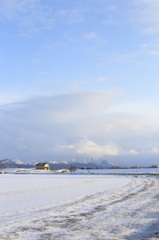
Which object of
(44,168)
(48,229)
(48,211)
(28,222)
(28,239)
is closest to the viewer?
→ (28,239)

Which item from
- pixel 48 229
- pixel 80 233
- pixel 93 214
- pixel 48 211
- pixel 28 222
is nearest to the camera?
pixel 80 233

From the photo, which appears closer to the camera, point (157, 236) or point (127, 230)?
point (157, 236)

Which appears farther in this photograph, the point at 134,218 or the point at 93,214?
the point at 93,214

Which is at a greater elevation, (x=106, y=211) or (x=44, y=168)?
(x=44, y=168)

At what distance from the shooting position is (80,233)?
11805 mm

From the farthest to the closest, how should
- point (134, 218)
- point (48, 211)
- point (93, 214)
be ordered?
1. point (48, 211)
2. point (93, 214)
3. point (134, 218)

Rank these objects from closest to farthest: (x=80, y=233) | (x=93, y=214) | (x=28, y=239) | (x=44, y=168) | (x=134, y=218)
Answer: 1. (x=28, y=239)
2. (x=80, y=233)
3. (x=134, y=218)
4. (x=93, y=214)
5. (x=44, y=168)

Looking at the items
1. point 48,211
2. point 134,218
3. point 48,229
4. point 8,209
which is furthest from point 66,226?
point 8,209

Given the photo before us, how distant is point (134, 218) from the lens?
15008 mm

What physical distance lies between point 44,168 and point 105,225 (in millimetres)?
178069

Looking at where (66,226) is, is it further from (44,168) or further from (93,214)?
(44,168)

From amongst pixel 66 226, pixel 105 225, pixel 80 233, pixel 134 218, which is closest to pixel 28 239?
pixel 80 233

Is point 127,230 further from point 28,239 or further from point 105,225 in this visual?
point 28,239

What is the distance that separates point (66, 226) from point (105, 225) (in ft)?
4.51
